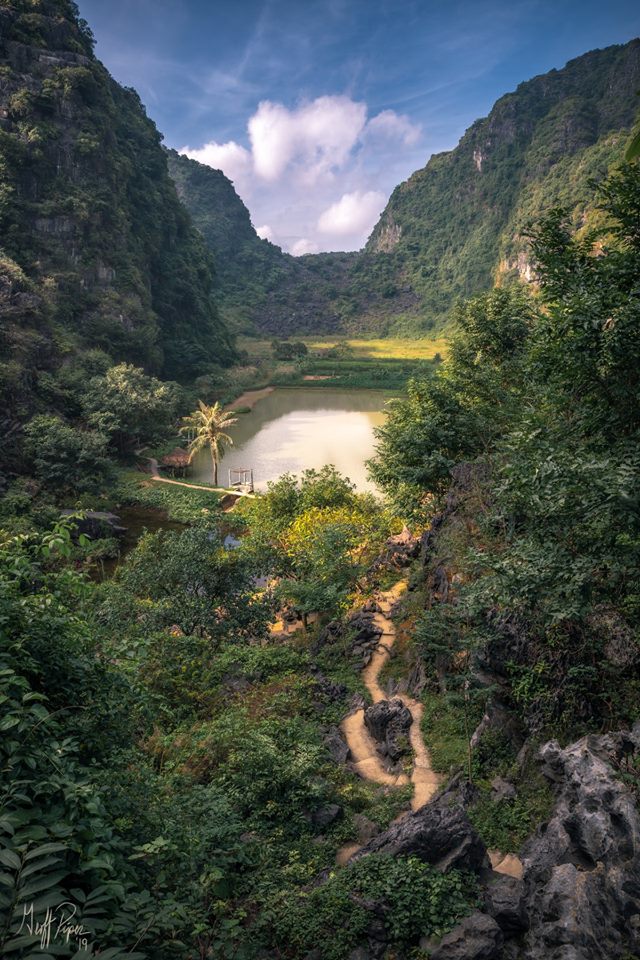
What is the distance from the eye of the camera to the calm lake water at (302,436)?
34750mm

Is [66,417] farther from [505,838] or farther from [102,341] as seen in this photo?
[505,838]

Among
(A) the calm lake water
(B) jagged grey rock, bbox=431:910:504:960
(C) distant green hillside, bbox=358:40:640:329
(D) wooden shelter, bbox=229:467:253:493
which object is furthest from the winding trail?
(C) distant green hillside, bbox=358:40:640:329

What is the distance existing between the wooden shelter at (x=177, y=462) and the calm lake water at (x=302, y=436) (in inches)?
36.9

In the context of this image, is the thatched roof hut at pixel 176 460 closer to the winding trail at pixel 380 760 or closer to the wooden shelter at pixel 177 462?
the wooden shelter at pixel 177 462

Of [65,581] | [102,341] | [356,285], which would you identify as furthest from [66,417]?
[356,285]

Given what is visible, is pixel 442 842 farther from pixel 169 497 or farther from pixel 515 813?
pixel 169 497

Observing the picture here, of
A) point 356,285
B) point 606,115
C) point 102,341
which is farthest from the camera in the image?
point 356,285

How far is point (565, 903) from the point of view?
3.91 m

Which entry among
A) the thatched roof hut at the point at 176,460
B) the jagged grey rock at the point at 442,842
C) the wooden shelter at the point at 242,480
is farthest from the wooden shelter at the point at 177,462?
the jagged grey rock at the point at 442,842

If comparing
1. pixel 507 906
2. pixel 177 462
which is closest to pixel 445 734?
pixel 507 906

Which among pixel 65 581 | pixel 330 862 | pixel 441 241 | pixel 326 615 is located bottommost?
pixel 326 615

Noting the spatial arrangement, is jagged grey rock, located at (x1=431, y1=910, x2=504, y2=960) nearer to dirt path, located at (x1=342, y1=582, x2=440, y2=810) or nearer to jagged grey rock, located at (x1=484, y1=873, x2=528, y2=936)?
jagged grey rock, located at (x1=484, y1=873, x2=528, y2=936)

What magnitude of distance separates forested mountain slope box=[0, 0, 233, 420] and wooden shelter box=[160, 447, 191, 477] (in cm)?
814

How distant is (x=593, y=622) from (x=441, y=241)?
159 meters
